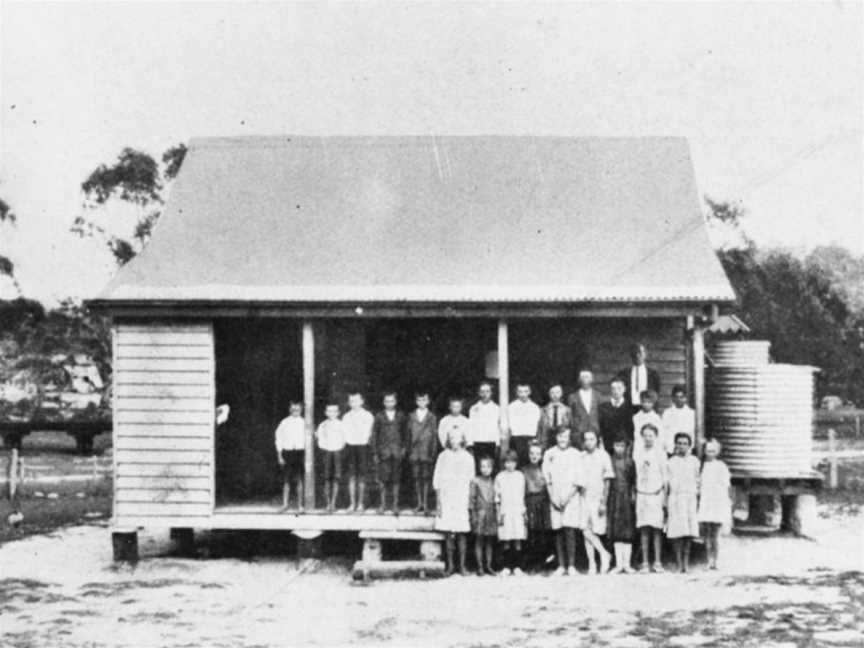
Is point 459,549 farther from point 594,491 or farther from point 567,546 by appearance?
point 594,491

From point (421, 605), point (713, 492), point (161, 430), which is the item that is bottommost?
point (421, 605)

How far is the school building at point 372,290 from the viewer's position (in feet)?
46.5

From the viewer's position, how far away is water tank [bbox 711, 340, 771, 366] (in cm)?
1602

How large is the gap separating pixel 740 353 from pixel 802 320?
33561 millimetres

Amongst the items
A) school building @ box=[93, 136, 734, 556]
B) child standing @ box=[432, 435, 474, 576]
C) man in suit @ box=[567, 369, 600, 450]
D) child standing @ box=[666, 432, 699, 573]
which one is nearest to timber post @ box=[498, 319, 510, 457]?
school building @ box=[93, 136, 734, 556]

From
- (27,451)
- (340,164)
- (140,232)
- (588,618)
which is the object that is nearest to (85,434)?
(27,451)

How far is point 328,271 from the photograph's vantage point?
15.5m

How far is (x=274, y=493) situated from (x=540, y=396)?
4.12 meters

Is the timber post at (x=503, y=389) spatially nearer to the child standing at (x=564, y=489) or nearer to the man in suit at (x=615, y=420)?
the child standing at (x=564, y=489)

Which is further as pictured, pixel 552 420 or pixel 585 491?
pixel 552 420

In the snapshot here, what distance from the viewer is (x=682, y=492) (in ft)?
42.5

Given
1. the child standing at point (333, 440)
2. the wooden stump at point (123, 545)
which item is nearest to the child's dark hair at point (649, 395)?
the child standing at point (333, 440)

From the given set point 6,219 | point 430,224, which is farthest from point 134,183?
point 430,224

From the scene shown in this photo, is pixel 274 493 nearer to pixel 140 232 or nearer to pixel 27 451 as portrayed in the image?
pixel 27 451
